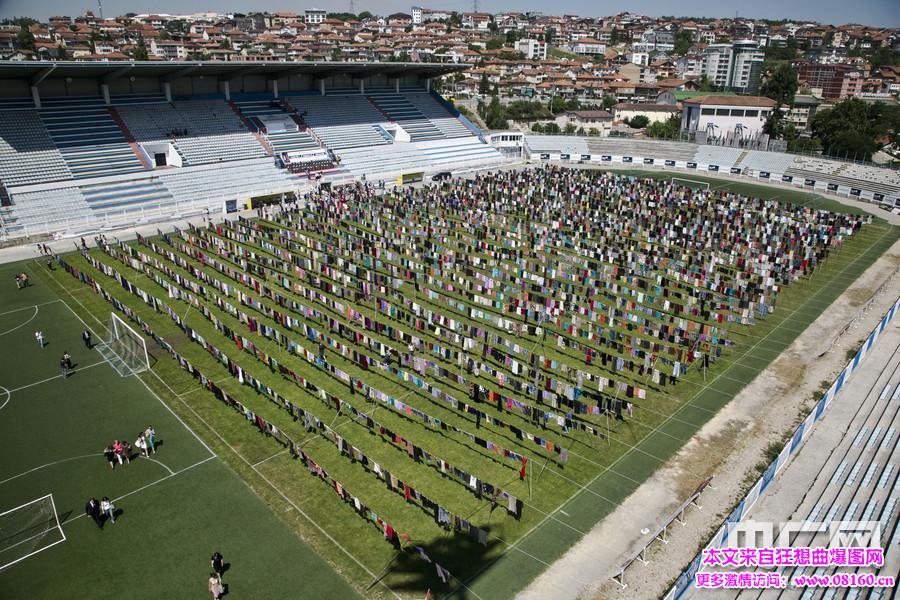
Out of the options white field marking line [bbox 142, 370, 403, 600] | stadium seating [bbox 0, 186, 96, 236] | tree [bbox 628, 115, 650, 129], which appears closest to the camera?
white field marking line [bbox 142, 370, 403, 600]

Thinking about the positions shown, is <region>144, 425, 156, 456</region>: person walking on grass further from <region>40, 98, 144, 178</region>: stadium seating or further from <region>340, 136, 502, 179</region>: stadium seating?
<region>340, 136, 502, 179</region>: stadium seating

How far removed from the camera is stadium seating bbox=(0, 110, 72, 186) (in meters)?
48.6

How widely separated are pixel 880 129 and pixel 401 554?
108878 millimetres

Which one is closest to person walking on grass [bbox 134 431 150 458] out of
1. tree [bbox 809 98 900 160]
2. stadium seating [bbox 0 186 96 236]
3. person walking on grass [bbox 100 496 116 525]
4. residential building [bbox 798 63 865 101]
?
person walking on grass [bbox 100 496 116 525]

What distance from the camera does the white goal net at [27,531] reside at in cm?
1638

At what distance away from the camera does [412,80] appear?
8550 cm

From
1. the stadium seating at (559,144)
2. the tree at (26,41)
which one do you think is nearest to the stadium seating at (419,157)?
the stadium seating at (559,144)

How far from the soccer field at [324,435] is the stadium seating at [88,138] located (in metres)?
22.1

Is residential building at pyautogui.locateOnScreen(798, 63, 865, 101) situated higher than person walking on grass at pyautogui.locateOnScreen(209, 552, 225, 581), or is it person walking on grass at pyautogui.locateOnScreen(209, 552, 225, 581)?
residential building at pyautogui.locateOnScreen(798, 63, 865, 101)

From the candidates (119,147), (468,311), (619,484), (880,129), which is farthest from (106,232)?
(880,129)

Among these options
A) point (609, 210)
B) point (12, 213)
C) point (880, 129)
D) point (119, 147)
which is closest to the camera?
point (12, 213)

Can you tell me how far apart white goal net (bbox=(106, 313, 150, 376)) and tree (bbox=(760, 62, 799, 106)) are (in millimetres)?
115466

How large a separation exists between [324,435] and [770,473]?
45.7ft

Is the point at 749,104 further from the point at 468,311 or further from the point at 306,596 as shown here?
the point at 306,596
